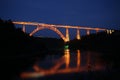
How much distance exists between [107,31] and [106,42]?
16547 mm

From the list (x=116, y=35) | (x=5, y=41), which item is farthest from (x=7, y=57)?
(x=116, y=35)

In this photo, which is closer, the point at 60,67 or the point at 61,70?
the point at 61,70

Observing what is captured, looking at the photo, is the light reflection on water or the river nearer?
the river

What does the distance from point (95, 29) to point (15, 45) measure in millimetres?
51936

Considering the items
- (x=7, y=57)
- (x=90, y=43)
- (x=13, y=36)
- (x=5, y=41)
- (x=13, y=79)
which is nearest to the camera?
(x=13, y=79)

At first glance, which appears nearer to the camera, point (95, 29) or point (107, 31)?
point (95, 29)

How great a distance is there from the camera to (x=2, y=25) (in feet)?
122

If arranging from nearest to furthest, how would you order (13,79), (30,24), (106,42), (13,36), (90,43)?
(13,79) → (13,36) → (30,24) → (106,42) → (90,43)

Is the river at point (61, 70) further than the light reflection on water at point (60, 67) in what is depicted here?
No

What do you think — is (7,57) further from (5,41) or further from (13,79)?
(13,79)

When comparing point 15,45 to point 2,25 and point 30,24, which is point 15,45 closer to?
point 2,25

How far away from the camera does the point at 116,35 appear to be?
82.1 meters

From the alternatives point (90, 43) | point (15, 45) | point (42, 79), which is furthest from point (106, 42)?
point (42, 79)

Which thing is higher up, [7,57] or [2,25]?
[2,25]
